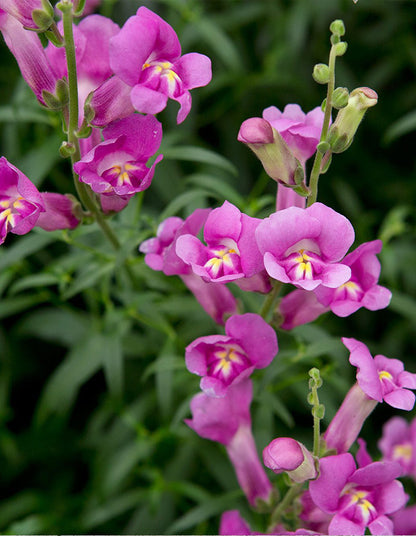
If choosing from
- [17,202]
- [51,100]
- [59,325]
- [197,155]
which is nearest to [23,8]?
[51,100]

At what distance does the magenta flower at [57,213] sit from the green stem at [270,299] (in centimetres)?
49

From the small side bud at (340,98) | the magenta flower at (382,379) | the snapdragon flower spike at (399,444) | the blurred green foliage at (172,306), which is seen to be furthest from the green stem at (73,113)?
the snapdragon flower spike at (399,444)

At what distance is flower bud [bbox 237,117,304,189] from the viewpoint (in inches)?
53.7

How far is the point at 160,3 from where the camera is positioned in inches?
111

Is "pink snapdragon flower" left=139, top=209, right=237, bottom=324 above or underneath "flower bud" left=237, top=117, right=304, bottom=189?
underneath

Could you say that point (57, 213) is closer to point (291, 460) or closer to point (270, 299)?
point (270, 299)

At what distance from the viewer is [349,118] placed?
1363mm

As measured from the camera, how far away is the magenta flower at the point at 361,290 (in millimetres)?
1474

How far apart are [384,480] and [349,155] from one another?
192 cm

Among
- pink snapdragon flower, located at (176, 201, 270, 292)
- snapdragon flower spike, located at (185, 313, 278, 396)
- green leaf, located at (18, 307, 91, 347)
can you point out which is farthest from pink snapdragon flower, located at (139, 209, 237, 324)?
green leaf, located at (18, 307, 91, 347)

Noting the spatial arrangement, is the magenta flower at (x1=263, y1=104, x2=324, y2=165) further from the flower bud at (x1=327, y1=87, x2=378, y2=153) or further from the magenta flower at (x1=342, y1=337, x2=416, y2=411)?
the magenta flower at (x1=342, y1=337, x2=416, y2=411)

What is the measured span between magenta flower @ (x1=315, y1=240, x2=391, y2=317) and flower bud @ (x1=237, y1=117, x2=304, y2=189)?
0.71ft

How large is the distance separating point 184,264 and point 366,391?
18.5 inches

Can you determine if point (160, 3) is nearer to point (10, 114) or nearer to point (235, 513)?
point (10, 114)
